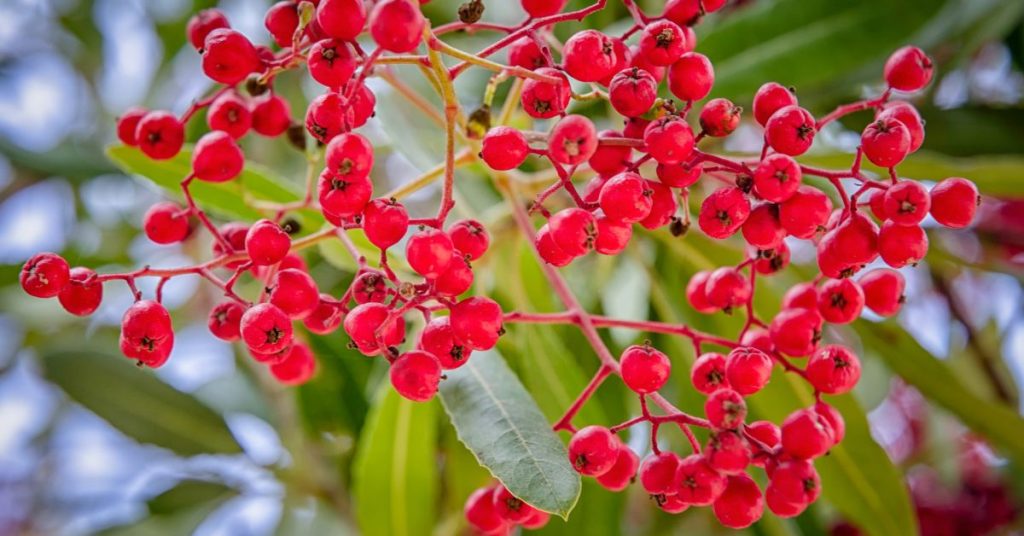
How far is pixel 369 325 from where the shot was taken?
878 millimetres

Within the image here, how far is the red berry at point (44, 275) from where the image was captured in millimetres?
926

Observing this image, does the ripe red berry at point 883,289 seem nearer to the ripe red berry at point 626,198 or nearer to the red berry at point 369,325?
the ripe red berry at point 626,198

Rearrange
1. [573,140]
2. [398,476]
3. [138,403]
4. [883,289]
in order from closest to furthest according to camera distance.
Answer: [573,140]
[883,289]
[398,476]
[138,403]

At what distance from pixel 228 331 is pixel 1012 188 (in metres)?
1.10

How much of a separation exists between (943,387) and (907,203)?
0.75m

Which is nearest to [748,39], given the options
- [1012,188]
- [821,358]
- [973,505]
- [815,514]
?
[1012,188]

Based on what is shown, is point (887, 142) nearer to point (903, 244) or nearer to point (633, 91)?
point (903, 244)

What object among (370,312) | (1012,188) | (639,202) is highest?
(639,202)

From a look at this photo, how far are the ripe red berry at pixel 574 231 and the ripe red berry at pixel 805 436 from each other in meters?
0.27

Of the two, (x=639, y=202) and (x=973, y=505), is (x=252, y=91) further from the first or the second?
(x=973, y=505)

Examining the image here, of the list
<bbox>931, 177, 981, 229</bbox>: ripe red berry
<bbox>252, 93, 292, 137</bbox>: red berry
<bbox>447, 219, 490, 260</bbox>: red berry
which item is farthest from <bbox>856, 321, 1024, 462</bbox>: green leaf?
<bbox>252, 93, 292, 137</bbox>: red berry

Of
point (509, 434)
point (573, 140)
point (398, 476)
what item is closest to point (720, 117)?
point (573, 140)

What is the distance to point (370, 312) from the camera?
881mm

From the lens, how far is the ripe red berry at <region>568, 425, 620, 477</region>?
0.91 meters
